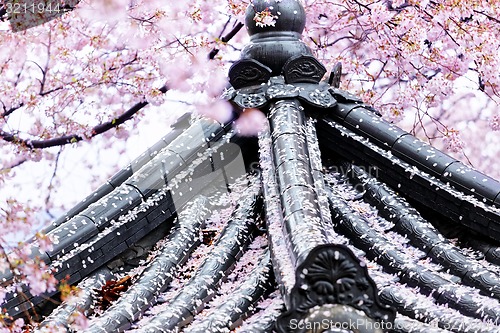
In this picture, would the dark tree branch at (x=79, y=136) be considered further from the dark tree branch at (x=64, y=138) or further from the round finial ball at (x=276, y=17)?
the round finial ball at (x=276, y=17)

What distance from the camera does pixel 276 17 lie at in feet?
14.8

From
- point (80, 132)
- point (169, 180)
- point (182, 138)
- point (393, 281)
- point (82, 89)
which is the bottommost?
point (393, 281)

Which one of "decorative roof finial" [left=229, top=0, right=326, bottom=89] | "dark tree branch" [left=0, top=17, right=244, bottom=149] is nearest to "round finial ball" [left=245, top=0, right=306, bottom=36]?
"decorative roof finial" [left=229, top=0, right=326, bottom=89]

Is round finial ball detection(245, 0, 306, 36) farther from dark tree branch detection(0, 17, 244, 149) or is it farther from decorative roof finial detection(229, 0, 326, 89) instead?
dark tree branch detection(0, 17, 244, 149)

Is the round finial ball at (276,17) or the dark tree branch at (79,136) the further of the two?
the dark tree branch at (79,136)

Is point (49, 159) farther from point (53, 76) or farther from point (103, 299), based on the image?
point (103, 299)

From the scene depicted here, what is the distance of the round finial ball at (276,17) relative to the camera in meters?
4.47

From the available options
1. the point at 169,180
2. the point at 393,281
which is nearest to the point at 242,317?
the point at 393,281

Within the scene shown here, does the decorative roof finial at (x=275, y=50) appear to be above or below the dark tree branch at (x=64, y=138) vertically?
below

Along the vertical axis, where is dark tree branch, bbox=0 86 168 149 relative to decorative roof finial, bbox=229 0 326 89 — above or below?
above

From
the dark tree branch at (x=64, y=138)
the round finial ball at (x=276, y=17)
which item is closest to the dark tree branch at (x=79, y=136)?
the dark tree branch at (x=64, y=138)

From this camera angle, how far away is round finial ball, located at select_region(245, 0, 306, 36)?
4473mm

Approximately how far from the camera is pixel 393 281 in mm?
3479

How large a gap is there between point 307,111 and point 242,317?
1506mm
